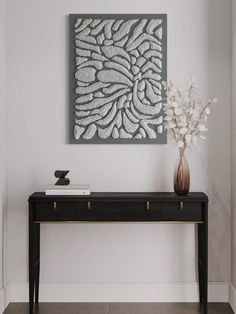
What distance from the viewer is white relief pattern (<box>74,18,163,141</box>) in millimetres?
4117

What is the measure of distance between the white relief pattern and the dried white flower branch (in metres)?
0.14

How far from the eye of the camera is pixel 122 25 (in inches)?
162

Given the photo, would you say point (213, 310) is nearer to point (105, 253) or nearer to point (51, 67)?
point (105, 253)

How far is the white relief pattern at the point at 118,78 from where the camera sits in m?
4.12

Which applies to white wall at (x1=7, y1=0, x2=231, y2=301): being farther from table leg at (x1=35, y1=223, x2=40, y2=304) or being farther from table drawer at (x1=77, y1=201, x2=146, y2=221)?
table drawer at (x1=77, y1=201, x2=146, y2=221)

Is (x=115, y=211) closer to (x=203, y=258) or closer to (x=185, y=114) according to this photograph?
(x=203, y=258)

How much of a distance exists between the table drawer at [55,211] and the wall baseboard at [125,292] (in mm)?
635

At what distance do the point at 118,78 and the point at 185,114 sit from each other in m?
0.55

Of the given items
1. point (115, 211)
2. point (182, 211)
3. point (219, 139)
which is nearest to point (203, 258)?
point (182, 211)

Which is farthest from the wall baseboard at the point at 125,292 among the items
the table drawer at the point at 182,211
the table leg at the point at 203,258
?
the table drawer at the point at 182,211

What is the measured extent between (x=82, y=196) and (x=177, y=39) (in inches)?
52.8

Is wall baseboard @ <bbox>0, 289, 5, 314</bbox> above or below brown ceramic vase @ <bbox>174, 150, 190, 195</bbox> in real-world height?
below

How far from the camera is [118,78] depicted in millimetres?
4129

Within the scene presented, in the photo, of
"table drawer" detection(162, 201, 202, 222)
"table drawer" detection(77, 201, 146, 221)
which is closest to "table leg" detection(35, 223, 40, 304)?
"table drawer" detection(77, 201, 146, 221)
